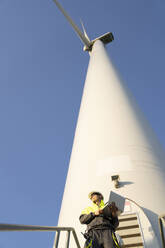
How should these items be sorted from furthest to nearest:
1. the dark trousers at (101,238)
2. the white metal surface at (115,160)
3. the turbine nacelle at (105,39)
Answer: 1. the turbine nacelle at (105,39)
2. the white metal surface at (115,160)
3. the dark trousers at (101,238)

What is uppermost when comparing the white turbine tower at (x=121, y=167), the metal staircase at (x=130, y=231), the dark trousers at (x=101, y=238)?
the white turbine tower at (x=121, y=167)

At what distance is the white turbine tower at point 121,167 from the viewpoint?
4316 mm

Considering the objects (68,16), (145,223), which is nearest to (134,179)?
(145,223)

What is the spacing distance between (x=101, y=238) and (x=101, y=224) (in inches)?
6.2

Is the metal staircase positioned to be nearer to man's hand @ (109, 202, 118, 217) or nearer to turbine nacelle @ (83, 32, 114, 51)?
man's hand @ (109, 202, 118, 217)

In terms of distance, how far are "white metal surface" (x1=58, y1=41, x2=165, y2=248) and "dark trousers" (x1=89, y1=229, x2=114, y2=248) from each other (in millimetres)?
1202

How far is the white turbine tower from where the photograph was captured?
14.2 ft

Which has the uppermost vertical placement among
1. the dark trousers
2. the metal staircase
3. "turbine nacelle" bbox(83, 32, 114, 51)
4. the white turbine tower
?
"turbine nacelle" bbox(83, 32, 114, 51)

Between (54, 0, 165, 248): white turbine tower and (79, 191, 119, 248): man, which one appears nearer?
(79, 191, 119, 248): man

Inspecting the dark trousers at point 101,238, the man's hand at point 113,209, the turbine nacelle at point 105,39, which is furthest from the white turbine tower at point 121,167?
the turbine nacelle at point 105,39

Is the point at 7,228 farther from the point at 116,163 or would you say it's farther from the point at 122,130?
the point at 122,130

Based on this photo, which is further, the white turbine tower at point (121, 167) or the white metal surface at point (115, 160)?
the white metal surface at point (115, 160)

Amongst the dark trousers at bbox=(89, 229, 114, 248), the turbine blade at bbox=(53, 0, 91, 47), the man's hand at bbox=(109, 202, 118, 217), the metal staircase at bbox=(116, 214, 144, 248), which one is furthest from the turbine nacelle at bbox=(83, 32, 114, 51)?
the dark trousers at bbox=(89, 229, 114, 248)

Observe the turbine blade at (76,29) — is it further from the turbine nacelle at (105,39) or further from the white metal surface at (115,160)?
the white metal surface at (115,160)
